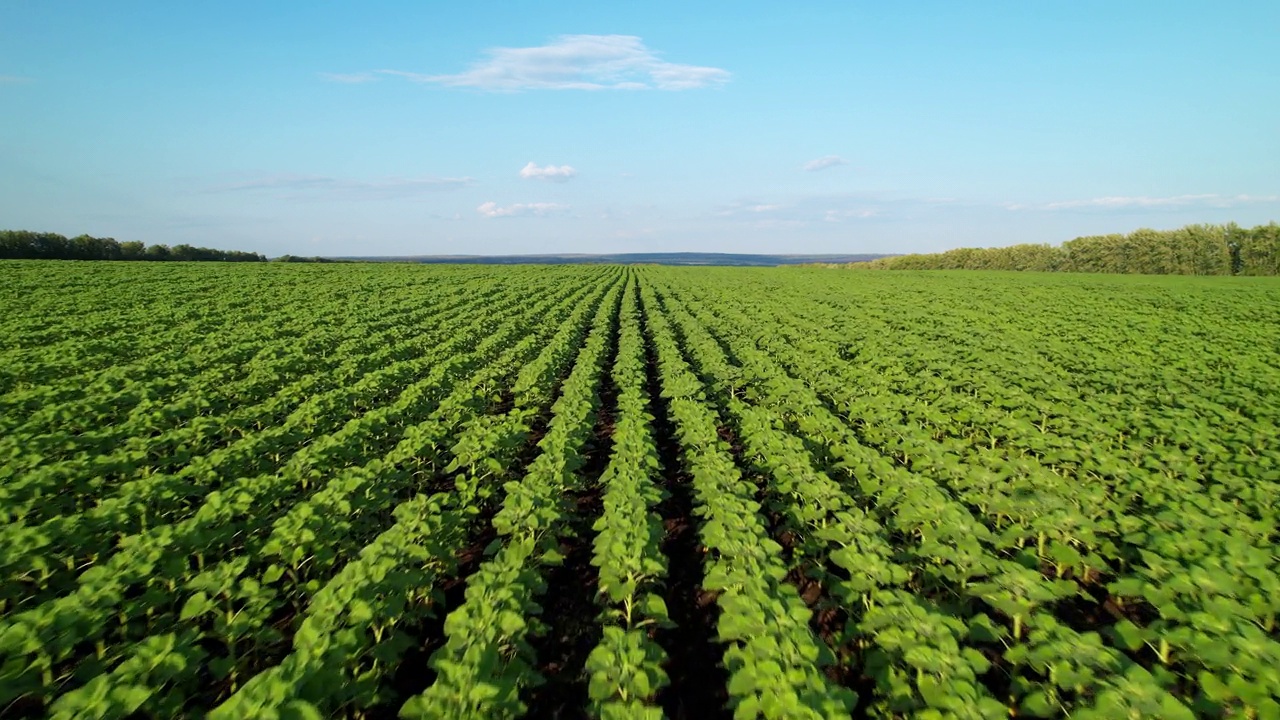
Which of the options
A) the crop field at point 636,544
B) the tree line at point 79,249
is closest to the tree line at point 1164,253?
the crop field at point 636,544

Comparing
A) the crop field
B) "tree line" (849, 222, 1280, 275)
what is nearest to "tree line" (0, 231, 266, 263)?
the crop field

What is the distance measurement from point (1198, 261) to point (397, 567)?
3632 inches

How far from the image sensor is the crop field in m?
3.38

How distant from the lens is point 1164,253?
2596 inches

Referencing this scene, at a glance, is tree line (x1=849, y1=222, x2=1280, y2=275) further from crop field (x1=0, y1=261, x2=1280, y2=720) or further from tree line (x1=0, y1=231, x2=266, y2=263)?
tree line (x1=0, y1=231, x2=266, y2=263)

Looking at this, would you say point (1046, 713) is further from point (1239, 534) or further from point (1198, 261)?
point (1198, 261)

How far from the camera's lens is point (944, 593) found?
16.5 feet

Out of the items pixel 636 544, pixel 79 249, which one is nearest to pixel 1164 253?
pixel 636 544

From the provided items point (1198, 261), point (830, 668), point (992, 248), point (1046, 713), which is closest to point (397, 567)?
point (830, 668)

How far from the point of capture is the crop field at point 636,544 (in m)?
3.38

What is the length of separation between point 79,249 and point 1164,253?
121 metres

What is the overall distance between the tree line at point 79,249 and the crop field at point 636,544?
56.7 m

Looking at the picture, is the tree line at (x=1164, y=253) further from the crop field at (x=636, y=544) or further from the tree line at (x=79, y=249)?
the tree line at (x=79, y=249)

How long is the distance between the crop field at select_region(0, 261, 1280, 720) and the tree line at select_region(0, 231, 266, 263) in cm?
5673
